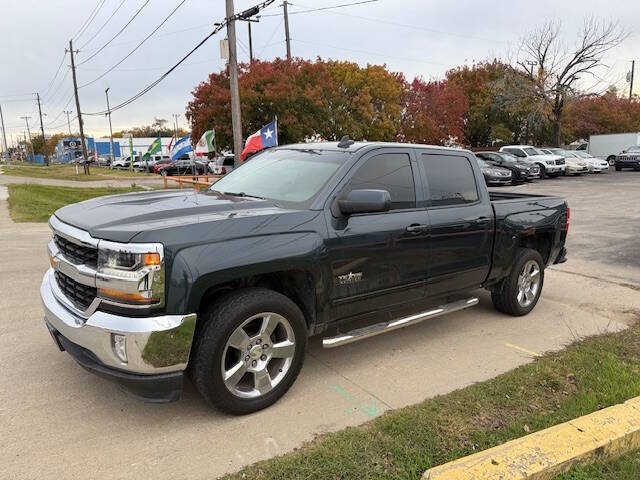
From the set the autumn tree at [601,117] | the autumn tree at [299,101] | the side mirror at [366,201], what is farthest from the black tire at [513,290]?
the autumn tree at [601,117]

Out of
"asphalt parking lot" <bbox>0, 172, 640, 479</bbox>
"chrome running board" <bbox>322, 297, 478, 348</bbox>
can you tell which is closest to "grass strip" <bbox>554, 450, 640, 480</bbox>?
"asphalt parking lot" <bbox>0, 172, 640, 479</bbox>

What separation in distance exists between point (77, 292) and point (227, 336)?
1056mm

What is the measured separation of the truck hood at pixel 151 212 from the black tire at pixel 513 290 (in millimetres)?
2915

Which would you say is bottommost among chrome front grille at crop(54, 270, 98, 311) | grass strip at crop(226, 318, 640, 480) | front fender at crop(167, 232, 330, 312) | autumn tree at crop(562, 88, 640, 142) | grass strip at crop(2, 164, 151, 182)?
grass strip at crop(226, 318, 640, 480)

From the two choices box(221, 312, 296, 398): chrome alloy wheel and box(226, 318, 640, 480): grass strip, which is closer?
box(226, 318, 640, 480): grass strip

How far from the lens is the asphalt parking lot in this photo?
2965 millimetres

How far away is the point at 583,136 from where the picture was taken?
2087 inches

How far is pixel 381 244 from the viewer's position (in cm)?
396

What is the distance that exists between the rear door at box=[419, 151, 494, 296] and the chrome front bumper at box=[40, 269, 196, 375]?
7.46ft

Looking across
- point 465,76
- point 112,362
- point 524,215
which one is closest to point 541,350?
point 524,215

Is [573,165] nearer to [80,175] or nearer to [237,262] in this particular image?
[237,262]

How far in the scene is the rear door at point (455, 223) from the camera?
446cm

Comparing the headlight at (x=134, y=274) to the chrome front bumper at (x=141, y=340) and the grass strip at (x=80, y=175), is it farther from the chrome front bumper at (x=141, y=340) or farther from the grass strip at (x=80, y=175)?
the grass strip at (x=80, y=175)

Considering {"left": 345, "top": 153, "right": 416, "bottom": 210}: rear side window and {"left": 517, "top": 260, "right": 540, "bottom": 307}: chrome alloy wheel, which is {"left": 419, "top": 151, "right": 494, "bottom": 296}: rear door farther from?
{"left": 517, "top": 260, "right": 540, "bottom": 307}: chrome alloy wheel
